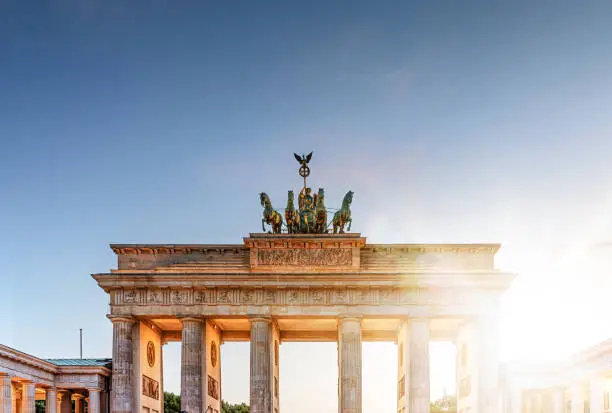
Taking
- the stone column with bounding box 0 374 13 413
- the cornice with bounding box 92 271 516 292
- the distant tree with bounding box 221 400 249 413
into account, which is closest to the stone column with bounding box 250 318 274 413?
the cornice with bounding box 92 271 516 292

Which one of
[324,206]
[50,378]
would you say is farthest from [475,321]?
[50,378]

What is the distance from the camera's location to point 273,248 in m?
42.7

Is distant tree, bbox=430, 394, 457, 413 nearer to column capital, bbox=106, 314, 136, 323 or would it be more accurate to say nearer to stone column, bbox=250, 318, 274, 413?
stone column, bbox=250, 318, 274, 413

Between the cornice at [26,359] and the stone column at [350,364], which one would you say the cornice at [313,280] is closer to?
the stone column at [350,364]

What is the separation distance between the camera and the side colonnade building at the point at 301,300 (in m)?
41.4

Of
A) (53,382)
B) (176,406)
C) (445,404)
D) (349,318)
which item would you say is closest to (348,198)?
(349,318)

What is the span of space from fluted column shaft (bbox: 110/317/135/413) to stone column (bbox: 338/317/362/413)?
11.6 metres

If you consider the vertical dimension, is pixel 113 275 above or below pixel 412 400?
above

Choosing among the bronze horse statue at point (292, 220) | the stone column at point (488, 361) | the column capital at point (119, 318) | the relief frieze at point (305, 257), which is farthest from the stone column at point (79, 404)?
the stone column at point (488, 361)

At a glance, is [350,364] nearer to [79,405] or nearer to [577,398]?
[577,398]

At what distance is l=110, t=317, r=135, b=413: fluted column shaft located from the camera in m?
41.0

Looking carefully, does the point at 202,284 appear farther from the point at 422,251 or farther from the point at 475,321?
the point at 475,321

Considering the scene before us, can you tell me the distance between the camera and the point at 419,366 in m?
41.2

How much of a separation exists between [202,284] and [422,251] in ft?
41.2
